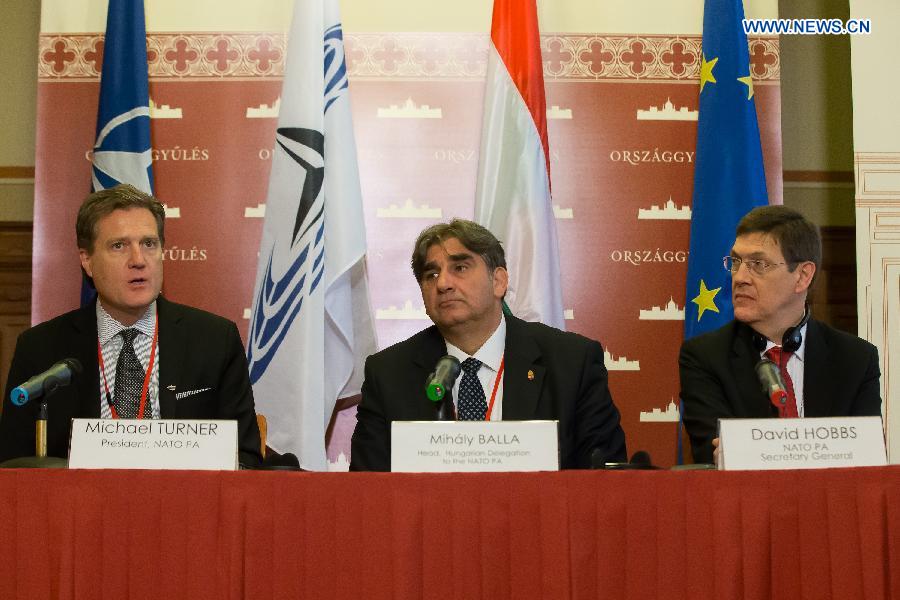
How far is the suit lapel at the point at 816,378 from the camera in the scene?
9.92ft

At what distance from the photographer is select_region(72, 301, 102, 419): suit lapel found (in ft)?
9.74

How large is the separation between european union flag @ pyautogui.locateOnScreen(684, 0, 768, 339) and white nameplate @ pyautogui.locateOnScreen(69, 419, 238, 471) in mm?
2621

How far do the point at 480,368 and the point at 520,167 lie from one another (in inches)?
59.4

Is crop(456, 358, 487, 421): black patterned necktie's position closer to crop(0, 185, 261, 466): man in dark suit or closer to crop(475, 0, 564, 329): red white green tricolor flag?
crop(0, 185, 261, 466): man in dark suit

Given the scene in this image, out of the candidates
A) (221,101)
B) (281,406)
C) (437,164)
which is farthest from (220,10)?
(281,406)

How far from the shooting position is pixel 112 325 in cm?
309

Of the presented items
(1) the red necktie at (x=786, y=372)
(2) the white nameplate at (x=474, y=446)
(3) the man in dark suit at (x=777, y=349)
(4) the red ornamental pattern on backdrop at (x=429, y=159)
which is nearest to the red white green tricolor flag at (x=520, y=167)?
(4) the red ornamental pattern on backdrop at (x=429, y=159)

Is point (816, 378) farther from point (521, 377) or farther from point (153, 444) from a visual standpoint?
point (153, 444)

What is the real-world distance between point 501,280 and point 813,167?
106 inches

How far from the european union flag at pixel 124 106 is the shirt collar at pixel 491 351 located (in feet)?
6.00

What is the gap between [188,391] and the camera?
3025 millimetres

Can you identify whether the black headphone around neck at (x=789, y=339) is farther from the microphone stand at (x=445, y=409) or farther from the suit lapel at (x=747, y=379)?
the microphone stand at (x=445, y=409)

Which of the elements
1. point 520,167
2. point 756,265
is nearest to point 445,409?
point 756,265

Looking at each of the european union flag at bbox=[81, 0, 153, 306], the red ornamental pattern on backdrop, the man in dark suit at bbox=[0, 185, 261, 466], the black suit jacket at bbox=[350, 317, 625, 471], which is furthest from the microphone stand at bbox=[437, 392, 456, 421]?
the european union flag at bbox=[81, 0, 153, 306]
